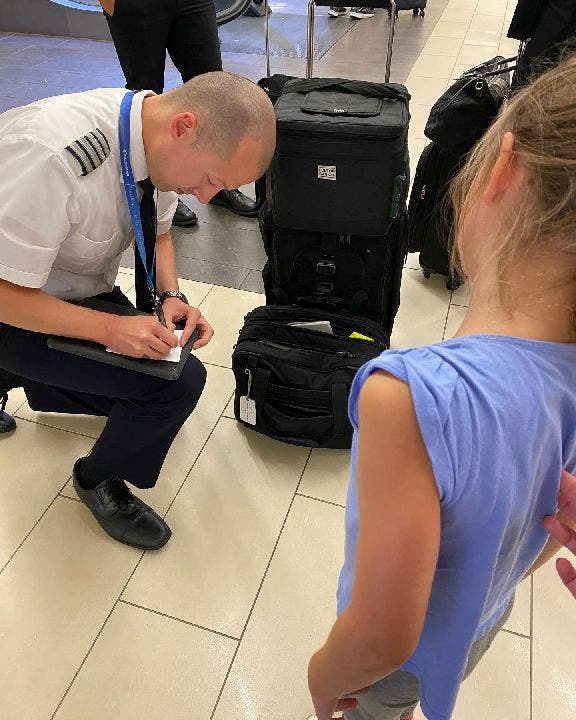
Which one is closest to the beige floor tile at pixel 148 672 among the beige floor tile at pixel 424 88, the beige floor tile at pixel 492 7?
the beige floor tile at pixel 424 88

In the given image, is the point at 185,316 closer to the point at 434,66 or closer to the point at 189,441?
the point at 189,441

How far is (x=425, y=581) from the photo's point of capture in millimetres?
541

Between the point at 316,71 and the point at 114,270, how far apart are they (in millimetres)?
4216

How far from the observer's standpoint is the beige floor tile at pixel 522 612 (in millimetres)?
1497

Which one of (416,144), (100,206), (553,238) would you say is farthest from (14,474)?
(416,144)

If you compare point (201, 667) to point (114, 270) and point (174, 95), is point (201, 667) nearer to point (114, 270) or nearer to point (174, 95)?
point (114, 270)

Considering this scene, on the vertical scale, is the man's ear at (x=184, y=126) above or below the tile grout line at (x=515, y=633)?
above

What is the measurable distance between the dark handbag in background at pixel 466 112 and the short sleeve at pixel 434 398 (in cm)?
184

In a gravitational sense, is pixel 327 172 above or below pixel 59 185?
below

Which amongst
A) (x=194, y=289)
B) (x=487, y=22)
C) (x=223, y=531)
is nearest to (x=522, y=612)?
(x=223, y=531)

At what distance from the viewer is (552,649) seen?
146 centimetres

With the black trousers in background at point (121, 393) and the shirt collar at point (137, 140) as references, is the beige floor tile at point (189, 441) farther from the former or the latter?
the shirt collar at point (137, 140)

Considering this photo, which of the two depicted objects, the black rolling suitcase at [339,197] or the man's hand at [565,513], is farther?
the black rolling suitcase at [339,197]

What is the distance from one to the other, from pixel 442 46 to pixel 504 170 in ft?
20.2
